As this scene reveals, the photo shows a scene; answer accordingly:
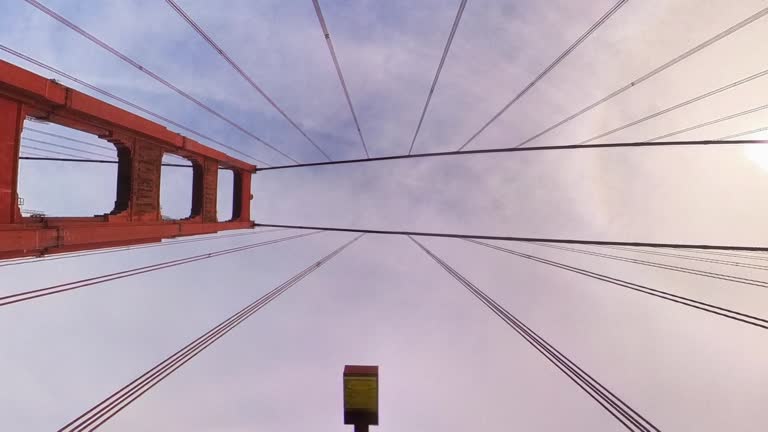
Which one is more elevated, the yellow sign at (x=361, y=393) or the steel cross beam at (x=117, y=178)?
the steel cross beam at (x=117, y=178)

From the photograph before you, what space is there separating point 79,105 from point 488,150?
9.53 m

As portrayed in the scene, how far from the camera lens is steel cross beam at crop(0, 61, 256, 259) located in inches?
318

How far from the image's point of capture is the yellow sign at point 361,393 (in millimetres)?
7812

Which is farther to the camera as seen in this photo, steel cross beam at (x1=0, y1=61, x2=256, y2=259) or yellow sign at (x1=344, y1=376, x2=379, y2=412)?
steel cross beam at (x1=0, y1=61, x2=256, y2=259)

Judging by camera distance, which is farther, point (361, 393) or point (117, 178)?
point (117, 178)

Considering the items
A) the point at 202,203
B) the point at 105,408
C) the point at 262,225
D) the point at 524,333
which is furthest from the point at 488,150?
the point at 262,225

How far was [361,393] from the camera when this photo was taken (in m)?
7.91

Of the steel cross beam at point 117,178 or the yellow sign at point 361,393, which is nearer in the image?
the yellow sign at point 361,393

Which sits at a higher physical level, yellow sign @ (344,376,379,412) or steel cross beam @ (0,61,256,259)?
steel cross beam @ (0,61,256,259)

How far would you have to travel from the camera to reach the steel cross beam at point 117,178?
808cm

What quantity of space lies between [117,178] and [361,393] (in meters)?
9.32

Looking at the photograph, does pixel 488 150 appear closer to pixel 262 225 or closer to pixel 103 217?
pixel 103 217

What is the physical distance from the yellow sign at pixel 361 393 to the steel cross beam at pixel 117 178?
6.74 metres

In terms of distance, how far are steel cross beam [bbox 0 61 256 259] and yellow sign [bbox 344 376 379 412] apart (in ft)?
22.1
